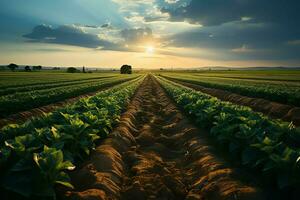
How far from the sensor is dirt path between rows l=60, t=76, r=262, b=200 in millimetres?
4977

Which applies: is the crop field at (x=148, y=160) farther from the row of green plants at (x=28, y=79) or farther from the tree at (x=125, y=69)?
the tree at (x=125, y=69)

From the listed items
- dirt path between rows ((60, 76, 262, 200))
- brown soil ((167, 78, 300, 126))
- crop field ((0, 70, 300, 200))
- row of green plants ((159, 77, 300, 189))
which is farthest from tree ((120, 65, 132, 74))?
row of green plants ((159, 77, 300, 189))

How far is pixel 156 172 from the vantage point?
21.3ft

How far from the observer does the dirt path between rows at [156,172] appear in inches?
196

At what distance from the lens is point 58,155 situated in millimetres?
4109

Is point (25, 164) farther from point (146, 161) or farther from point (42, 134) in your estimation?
point (146, 161)

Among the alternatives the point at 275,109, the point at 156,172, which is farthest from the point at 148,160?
the point at 275,109

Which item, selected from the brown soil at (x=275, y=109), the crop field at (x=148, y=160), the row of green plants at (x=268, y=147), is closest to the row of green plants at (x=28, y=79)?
the brown soil at (x=275, y=109)

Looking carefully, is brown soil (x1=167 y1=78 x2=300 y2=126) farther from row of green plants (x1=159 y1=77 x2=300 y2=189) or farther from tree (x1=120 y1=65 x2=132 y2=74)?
tree (x1=120 y1=65 x2=132 y2=74)

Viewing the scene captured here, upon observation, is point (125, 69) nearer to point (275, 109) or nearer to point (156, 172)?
point (275, 109)

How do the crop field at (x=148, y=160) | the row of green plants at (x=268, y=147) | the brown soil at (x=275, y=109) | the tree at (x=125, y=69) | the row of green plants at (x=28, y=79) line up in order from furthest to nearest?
the tree at (x=125, y=69) < the row of green plants at (x=28, y=79) < the brown soil at (x=275, y=109) < the row of green plants at (x=268, y=147) < the crop field at (x=148, y=160)

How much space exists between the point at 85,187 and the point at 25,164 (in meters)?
1.41

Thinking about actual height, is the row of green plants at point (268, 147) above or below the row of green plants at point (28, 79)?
above

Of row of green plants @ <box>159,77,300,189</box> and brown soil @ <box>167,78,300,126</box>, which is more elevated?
row of green plants @ <box>159,77,300,189</box>
